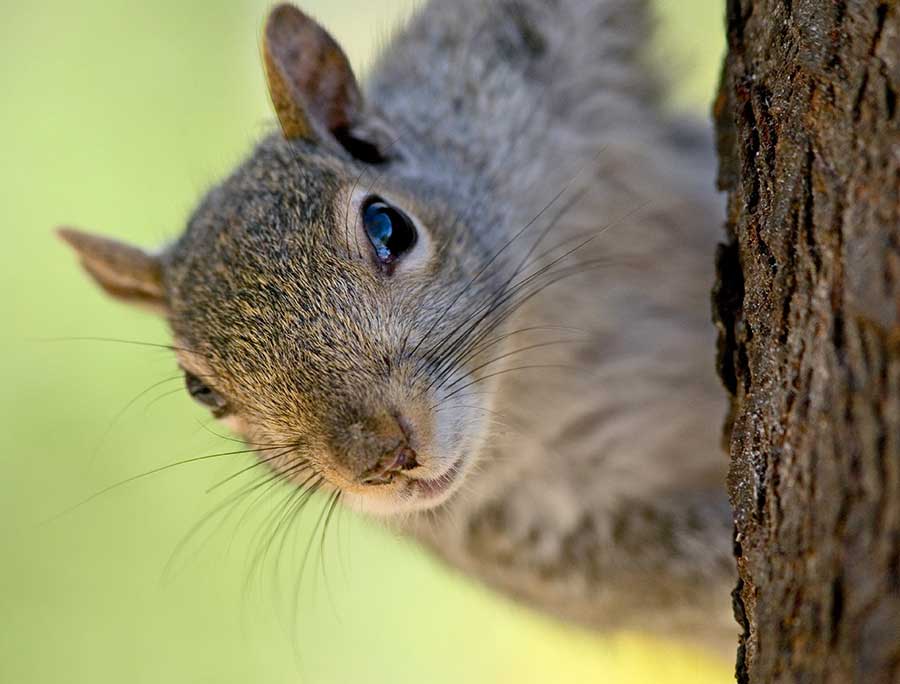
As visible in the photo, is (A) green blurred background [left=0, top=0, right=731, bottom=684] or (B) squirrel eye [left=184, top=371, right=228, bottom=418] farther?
(A) green blurred background [left=0, top=0, right=731, bottom=684]

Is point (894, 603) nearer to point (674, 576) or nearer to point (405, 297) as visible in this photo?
point (405, 297)

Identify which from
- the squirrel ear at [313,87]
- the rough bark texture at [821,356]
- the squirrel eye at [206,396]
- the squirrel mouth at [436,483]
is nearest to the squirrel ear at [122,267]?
the squirrel eye at [206,396]

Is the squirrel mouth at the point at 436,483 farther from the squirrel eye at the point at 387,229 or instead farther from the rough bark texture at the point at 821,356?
the rough bark texture at the point at 821,356

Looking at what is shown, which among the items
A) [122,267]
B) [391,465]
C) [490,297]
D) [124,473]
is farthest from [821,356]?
[124,473]

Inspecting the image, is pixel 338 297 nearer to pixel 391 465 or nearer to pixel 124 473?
pixel 391 465

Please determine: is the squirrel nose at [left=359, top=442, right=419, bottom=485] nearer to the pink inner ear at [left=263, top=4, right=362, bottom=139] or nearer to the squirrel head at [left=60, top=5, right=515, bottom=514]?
the squirrel head at [left=60, top=5, right=515, bottom=514]

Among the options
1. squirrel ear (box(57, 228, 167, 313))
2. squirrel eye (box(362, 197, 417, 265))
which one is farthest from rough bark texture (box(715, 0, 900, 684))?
squirrel ear (box(57, 228, 167, 313))

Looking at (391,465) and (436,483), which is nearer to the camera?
(391,465)
